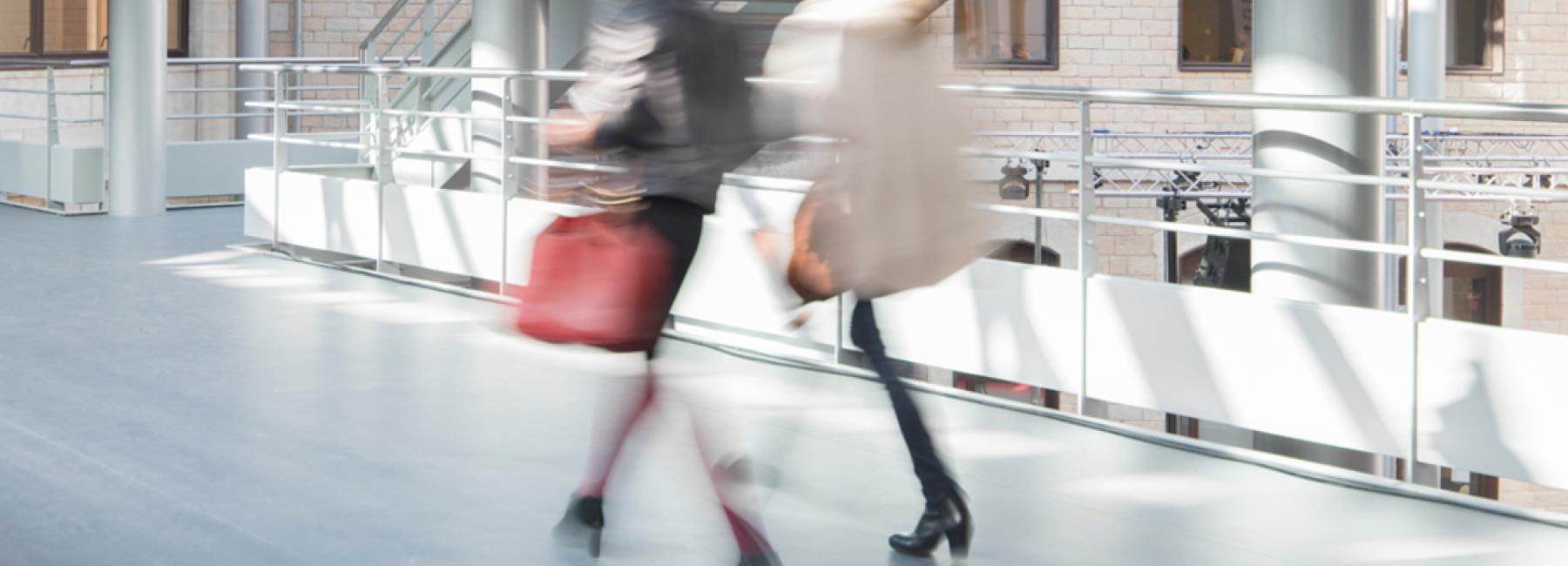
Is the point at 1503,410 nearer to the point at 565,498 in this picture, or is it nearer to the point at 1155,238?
the point at 565,498

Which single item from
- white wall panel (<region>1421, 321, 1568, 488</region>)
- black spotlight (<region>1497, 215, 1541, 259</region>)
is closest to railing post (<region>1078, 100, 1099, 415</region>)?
white wall panel (<region>1421, 321, 1568, 488</region>)

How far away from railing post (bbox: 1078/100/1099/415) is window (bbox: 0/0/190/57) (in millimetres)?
12107

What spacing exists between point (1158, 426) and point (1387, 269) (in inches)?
177

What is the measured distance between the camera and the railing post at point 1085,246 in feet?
15.8

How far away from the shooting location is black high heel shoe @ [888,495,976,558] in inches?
129

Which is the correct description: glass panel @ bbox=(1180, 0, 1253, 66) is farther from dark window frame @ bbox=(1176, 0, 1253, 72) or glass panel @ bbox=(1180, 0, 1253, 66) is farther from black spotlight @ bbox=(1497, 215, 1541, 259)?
black spotlight @ bbox=(1497, 215, 1541, 259)

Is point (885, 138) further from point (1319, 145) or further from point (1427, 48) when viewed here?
point (1427, 48)

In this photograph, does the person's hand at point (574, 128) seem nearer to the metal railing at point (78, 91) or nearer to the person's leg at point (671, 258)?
the person's leg at point (671, 258)

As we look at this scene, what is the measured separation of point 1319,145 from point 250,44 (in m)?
12.2

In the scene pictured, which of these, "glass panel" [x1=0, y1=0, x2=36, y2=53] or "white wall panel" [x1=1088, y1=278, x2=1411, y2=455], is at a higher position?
"glass panel" [x1=0, y1=0, x2=36, y2=53]

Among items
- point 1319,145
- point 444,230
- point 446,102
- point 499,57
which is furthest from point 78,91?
point 1319,145

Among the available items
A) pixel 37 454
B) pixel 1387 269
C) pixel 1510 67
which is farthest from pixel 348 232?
pixel 1510 67

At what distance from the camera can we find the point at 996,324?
5.08 m

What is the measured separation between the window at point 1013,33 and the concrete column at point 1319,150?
1004 centimetres
